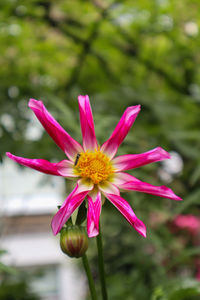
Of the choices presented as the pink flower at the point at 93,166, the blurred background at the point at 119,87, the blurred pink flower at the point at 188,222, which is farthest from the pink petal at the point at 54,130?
the blurred pink flower at the point at 188,222

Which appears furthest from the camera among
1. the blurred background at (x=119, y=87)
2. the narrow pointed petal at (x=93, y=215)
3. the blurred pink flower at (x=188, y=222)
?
the blurred pink flower at (x=188, y=222)

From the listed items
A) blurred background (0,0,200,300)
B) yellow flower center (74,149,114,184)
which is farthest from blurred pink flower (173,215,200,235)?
yellow flower center (74,149,114,184)

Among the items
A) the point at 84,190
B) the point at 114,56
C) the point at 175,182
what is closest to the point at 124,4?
the point at 114,56

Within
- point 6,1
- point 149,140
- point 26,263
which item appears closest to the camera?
point 149,140

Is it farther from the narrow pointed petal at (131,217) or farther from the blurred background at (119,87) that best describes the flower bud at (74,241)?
the blurred background at (119,87)

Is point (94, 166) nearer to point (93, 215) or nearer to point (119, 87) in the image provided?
point (93, 215)

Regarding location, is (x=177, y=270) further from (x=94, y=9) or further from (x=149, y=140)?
(x=94, y=9)

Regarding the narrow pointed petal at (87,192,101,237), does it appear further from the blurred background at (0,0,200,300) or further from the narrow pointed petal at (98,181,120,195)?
the blurred background at (0,0,200,300)
